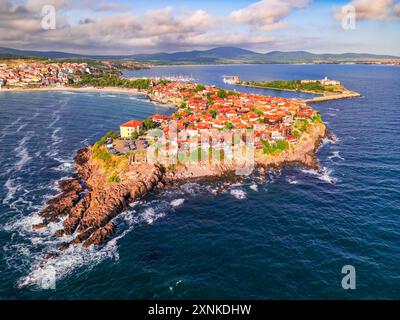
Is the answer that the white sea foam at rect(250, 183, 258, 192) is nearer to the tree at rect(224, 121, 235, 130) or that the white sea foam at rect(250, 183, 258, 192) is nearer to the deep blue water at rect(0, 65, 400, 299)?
the deep blue water at rect(0, 65, 400, 299)

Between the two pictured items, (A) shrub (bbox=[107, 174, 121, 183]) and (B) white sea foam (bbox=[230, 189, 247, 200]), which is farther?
(A) shrub (bbox=[107, 174, 121, 183])

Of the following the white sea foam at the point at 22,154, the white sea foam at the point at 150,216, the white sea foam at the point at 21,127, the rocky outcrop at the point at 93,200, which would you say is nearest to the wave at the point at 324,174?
the rocky outcrop at the point at 93,200

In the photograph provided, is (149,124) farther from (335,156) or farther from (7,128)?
(335,156)

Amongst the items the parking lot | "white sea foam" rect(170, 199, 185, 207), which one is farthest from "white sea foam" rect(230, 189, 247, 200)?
the parking lot

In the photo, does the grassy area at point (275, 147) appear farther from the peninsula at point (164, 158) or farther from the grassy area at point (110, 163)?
the grassy area at point (110, 163)

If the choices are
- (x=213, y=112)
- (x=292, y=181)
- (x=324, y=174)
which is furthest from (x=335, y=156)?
(x=213, y=112)

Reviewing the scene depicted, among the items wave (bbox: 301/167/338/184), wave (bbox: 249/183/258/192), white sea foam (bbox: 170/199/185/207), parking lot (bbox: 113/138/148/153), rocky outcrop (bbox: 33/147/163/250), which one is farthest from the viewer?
parking lot (bbox: 113/138/148/153)

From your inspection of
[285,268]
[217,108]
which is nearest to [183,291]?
[285,268]

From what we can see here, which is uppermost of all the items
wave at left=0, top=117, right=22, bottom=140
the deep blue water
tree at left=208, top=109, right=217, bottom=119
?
tree at left=208, top=109, right=217, bottom=119

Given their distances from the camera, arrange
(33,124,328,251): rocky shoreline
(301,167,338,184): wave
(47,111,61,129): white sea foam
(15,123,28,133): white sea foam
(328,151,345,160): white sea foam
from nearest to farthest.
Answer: (33,124,328,251): rocky shoreline → (301,167,338,184): wave → (328,151,345,160): white sea foam → (15,123,28,133): white sea foam → (47,111,61,129): white sea foam
